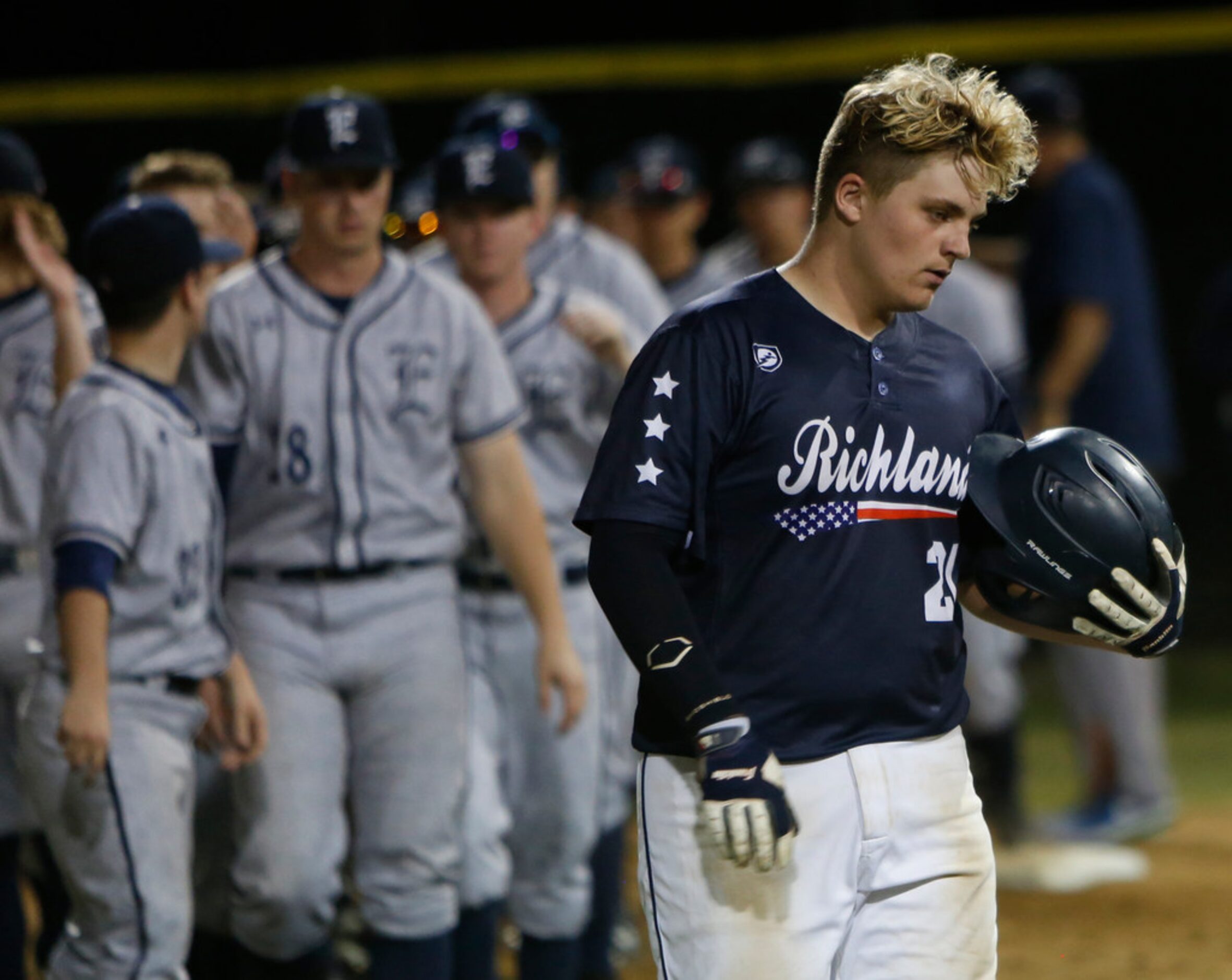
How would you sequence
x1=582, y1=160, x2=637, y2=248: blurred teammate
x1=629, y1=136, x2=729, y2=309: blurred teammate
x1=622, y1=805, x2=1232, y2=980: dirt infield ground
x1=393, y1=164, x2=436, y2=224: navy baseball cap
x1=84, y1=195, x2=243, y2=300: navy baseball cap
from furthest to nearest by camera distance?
x1=582, y1=160, x2=637, y2=248: blurred teammate < x1=629, y1=136, x2=729, y2=309: blurred teammate < x1=393, y1=164, x2=436, y2=224: navy baseball cap < x1=622, y1=805, x2=1232, y2=980: dirt infield ground < x1=84, y1=195, x2=243, y2=300: navy baseball cap

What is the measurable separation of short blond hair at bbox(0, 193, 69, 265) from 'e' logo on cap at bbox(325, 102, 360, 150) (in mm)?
733

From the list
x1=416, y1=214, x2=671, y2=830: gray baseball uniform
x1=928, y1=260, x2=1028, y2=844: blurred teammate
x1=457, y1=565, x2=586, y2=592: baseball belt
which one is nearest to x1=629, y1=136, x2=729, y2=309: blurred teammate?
x1=928, y1=260, x2=1028, y2=844: blurred teammate

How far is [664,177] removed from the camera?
6.78 m

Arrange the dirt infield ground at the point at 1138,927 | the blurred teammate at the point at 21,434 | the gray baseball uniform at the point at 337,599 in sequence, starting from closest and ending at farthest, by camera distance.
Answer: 1. the gray baseball uniform at the point at 337,599
2. the blurred teammate at the point at 21,434
3. the dirt infield ground at the point at 1138,927

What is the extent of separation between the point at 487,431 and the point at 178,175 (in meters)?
1.25

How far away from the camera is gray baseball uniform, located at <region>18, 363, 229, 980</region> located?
10.9ft

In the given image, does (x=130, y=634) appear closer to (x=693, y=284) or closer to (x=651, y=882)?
(x=651, y=882)

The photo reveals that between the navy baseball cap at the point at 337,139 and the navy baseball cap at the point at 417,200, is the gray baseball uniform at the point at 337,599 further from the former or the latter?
the navy baseball cap at the point at 417,200

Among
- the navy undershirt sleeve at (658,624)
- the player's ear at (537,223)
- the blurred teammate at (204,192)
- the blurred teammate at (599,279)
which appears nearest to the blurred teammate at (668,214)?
the blurred teammate at (599,279)

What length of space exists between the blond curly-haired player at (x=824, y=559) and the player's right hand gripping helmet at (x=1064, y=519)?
11 cm

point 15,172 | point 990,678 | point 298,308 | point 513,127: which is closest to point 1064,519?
point 298,308

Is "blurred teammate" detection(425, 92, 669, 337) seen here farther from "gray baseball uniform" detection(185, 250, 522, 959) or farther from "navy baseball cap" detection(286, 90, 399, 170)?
"gray baseball uniform" detection(185, 250, 522, 959)

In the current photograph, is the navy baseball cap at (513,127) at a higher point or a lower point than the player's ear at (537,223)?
higher

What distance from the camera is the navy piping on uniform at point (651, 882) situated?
2666 mm
